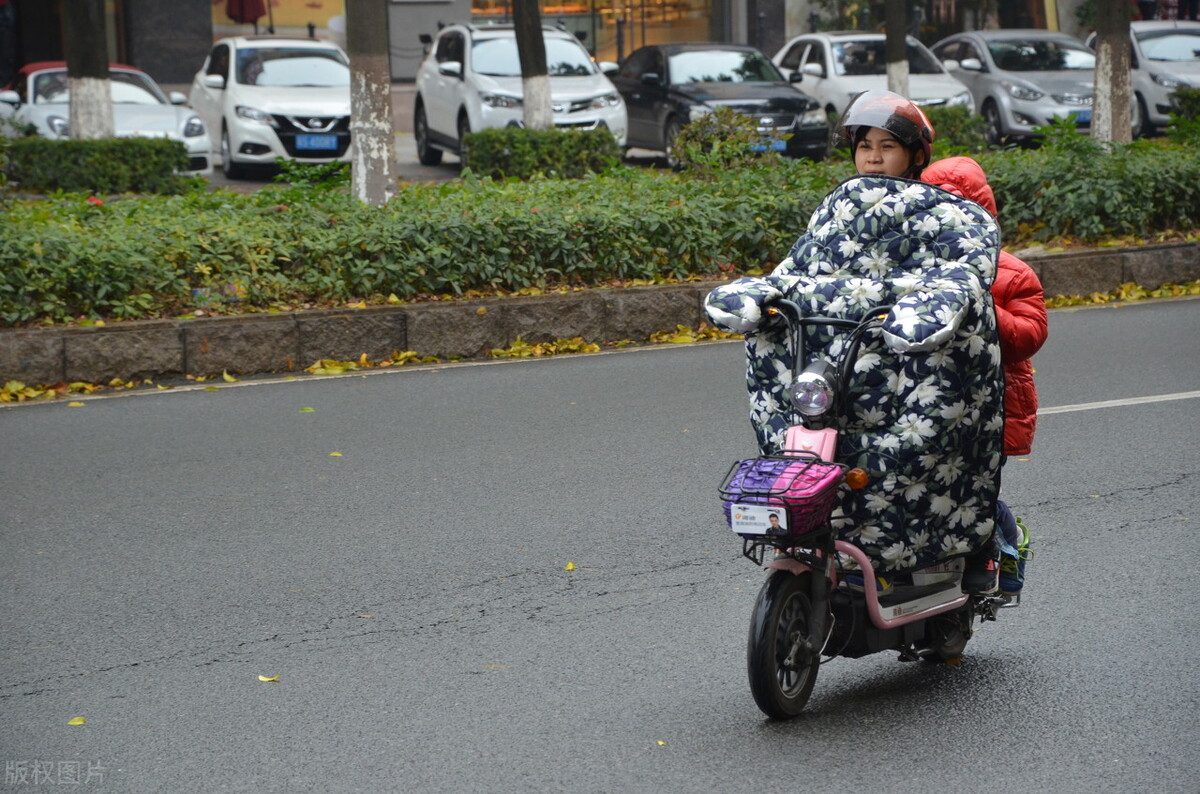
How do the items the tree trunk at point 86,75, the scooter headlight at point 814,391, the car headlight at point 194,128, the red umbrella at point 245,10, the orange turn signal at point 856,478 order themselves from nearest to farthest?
the scooter headlight at point 814,391, the orange turn signal at point 856,478, the tree trunk at point 86,75, the car headlight at point 194,128, the red umbrella at point 245,10

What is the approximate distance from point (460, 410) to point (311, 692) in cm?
394

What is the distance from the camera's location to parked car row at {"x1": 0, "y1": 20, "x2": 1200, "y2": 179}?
1930cm

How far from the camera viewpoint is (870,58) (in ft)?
75.8

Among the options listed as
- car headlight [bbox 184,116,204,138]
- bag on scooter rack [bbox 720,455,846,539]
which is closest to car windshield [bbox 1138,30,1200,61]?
car headlight [bbox 184,116,204,138]

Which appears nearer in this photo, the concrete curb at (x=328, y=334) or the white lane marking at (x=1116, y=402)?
the white lane marking at (x=1116, y=402)

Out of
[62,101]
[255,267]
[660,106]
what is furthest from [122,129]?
[255,267]

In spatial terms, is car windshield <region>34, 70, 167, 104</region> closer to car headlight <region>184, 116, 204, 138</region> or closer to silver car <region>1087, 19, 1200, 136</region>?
car headlight <region>184, 116, 204, 138</region>

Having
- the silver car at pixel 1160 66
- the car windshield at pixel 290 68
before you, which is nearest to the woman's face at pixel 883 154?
the car windshield at pixel 290 68

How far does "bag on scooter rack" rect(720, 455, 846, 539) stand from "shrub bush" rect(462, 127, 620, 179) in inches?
540

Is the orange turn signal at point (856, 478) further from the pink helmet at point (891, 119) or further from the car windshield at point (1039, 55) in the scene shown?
the car windshield at point (1039, 55)

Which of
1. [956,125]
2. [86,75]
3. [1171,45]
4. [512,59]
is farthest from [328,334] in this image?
[1171,45]

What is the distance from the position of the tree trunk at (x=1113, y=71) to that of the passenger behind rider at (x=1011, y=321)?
41.2ft

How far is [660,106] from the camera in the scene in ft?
68.7

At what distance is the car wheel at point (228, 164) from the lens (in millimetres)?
19750
